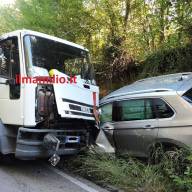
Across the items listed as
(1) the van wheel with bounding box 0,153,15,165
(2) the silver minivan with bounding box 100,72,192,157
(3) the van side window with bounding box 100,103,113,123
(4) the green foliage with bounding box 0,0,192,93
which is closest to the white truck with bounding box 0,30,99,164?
(3) the van side window with bounding box 100,103,113,123

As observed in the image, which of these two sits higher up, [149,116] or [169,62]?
[169,62]

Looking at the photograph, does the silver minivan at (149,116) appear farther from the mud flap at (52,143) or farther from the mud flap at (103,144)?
the mud flap at (52,143)

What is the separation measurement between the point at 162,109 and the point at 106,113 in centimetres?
158

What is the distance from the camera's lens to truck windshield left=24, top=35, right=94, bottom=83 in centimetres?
727

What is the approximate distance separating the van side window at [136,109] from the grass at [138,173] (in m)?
0.80

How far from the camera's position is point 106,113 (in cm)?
825

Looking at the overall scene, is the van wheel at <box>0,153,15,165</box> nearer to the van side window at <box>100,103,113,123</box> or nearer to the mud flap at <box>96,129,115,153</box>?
the mud flap at <box>96,129,115,153</box>

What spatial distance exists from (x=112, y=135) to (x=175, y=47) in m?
5.30

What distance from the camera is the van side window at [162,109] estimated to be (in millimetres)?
6859

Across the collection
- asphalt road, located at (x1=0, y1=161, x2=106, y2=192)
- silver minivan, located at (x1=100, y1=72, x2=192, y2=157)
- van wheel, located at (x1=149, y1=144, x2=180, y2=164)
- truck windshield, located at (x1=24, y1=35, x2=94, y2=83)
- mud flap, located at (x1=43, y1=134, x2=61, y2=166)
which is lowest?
asphalt road, located at (x1=0, y1=161, x2=106, y2=192)

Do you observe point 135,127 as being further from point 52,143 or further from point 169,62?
point 169,62

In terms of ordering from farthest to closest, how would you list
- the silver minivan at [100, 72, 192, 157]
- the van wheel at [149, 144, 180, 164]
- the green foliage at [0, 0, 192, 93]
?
the green foliage at [0, 0, 192, 93] < the silver minivan at [100, 72, 192, 157] < the van wheel at [149, 144, 180, 164]

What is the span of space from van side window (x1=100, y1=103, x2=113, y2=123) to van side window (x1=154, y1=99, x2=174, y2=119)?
1.31 meters

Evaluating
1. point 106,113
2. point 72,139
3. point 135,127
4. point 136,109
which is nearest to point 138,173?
point 135,127
